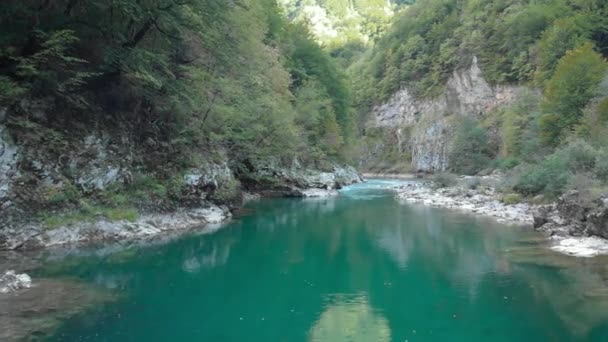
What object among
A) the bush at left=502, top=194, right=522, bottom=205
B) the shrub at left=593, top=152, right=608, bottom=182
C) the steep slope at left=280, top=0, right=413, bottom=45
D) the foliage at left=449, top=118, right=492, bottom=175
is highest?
the steep slope at left=280, top=0, right=413, bottom=45

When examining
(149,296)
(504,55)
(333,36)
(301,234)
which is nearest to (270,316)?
(149,296)

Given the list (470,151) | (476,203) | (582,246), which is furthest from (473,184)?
(470,151)

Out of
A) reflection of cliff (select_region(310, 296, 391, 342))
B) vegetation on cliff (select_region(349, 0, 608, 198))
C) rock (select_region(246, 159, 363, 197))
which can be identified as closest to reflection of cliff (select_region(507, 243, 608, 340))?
reflection of cliff (select_region(310, 296, 391, 342))

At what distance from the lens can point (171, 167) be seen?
937 inches

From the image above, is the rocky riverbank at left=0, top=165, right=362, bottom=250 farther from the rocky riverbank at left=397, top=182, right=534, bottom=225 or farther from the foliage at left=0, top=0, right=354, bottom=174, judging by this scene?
the rocky riverbank at left=397, top=182, right=534, bottom=225

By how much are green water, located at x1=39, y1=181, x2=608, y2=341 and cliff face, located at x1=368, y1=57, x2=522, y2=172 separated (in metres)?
58.8

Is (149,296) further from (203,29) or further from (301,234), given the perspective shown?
(203,29)

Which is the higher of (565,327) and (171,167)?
(171,167)

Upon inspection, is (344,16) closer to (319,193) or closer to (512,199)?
(319,193)

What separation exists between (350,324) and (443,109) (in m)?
80.1

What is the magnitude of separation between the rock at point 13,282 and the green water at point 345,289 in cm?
105

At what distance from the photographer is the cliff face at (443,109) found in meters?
76.6

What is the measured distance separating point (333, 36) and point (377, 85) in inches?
3007

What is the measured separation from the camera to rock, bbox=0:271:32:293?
11578 millimetres
